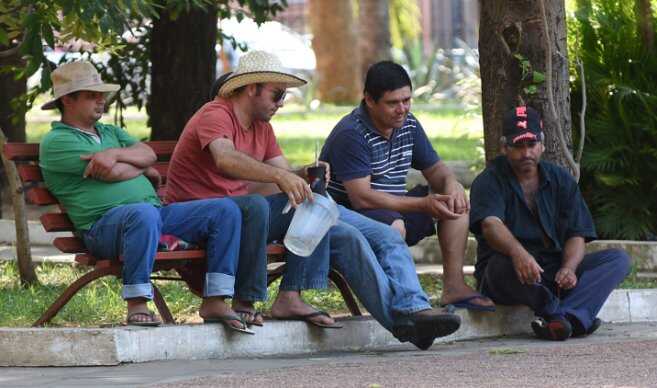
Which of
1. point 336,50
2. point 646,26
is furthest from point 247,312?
point 336,50

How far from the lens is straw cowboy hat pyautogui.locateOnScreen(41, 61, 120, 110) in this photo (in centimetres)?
680

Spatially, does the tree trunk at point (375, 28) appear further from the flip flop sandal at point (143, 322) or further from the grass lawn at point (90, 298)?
the flip flop sandal at point (143, 322)

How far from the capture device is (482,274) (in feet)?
24.5

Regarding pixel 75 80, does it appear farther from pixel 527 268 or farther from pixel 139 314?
pixel 527 268

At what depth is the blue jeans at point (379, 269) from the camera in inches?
263

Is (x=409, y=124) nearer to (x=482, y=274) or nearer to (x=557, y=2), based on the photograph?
(x=482, y=274)

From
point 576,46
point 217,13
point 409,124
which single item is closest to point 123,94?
point 217,13

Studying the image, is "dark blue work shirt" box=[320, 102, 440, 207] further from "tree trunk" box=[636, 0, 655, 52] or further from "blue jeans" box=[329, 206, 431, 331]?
"tree trunk" box=[636, 0, 655, 52]

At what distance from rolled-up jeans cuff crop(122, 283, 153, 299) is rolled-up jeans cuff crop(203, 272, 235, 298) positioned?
298 mm

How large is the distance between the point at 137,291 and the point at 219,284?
1.27 feet

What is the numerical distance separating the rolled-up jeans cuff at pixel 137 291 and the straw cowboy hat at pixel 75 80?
41.7 inches

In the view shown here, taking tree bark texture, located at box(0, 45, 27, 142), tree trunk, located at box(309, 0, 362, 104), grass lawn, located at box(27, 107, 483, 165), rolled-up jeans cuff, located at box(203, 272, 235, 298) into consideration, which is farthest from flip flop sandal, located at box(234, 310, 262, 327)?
tree trunk, located at box(309, 0, 362, 104)

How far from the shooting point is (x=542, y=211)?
729cm

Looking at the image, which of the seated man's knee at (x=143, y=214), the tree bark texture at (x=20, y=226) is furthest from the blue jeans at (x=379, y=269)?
the tree bark texture at (x=20, y=226)
